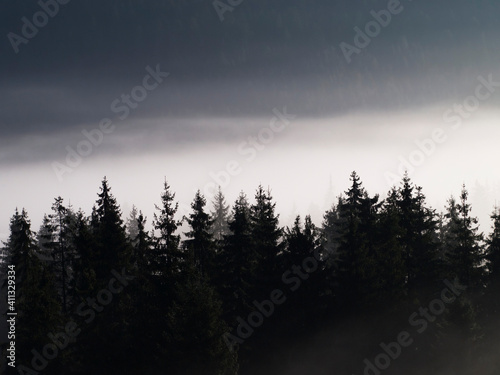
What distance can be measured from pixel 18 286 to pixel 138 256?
12.6m

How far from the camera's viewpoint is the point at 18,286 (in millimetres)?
51625

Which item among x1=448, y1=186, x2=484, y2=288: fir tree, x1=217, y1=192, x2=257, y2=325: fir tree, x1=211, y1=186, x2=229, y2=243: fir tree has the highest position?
x1=211, y1=186, x2=229, y2=243: fir tree

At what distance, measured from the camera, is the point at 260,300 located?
44.0 meters

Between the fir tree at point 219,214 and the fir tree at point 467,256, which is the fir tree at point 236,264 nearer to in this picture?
the fir tree at point 467,256

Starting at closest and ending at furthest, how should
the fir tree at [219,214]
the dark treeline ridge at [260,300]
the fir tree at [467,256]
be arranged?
1. the dark treeline ridge at [260,300]
2. the fir tree at [467,256]
3. the fir tree at [219,214]

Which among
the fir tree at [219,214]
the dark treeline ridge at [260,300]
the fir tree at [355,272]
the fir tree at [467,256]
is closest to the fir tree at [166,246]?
the dark treeline ridge at [260,300]

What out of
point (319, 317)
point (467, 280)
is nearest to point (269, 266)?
point (319, 317)

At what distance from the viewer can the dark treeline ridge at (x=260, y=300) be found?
38.5 meters

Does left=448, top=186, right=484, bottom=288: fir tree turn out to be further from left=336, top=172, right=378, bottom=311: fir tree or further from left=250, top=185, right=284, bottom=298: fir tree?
left=250, top=185, right=284, bottom=298: fir tree

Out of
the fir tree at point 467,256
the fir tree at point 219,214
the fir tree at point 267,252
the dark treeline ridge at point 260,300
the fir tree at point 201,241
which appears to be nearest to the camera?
the dark treeline ridge at point 260,300

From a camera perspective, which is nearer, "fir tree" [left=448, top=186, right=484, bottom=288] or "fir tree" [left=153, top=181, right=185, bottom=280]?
"fir tree" [left=153, top=181, right=185, bottom=280]

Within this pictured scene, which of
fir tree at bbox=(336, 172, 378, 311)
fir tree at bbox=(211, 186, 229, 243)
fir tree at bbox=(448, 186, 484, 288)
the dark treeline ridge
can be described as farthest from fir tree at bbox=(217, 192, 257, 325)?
fir tree at bbox=(211, 186, 229, 243)

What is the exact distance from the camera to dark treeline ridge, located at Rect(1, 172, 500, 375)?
38.5 meters

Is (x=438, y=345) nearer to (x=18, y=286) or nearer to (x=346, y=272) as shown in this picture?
(x=346, y=272)
